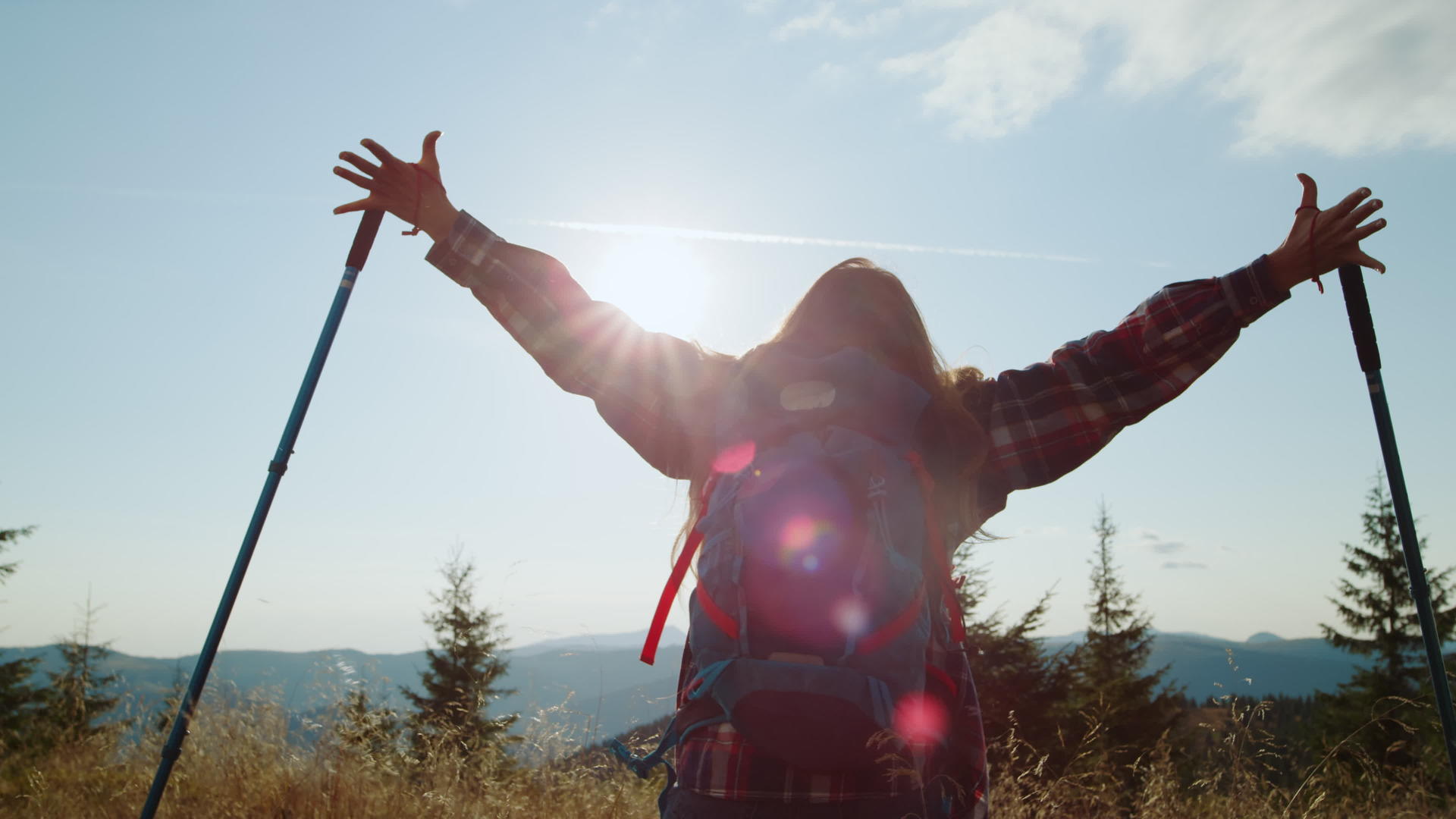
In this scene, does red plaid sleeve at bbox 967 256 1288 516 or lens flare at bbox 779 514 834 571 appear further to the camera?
red plaid sleeve at bbox 967 256 1288 516

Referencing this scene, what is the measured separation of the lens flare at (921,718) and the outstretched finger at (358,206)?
222cm

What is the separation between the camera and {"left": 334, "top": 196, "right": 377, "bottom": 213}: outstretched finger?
8.75 ft

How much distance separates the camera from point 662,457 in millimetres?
2457

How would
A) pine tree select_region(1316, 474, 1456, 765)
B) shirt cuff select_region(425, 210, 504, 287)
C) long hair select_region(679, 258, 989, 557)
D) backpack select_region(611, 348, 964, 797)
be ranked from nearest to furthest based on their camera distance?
1. backpack select_region(611, 348, 964, 797)
2. long hair select_region(679, 258, 989, 557)
3. shirt cuff select_region(425, 210, 504, 287)
4. pine tree select_region(1316, 474, 1456, 765)

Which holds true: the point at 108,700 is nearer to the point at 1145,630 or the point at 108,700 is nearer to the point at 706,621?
the point at 706,621

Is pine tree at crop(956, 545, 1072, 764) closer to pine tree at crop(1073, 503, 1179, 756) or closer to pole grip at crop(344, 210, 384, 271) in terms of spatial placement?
pine tree at crop(1073, 503, 1179, 756)

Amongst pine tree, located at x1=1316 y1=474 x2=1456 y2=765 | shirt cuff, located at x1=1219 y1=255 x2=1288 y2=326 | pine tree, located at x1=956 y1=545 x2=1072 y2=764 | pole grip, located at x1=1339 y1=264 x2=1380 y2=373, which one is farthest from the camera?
pine tree, located at x1=1316 y1=474 x2=1456 y2=765

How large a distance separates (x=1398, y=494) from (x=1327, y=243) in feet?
2.88

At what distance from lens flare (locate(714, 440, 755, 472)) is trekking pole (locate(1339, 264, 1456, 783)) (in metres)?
1.94

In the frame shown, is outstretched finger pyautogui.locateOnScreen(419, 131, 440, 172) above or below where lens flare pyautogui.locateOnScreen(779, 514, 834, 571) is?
above

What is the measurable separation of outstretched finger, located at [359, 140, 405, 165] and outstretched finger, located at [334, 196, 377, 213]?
13 centimetres

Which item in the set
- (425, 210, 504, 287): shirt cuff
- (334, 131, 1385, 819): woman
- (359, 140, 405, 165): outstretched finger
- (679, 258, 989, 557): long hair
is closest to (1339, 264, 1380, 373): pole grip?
(334, 131, 1385, 819): woman

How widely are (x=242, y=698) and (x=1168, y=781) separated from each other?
500cm

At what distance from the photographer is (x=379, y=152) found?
2.64 m
